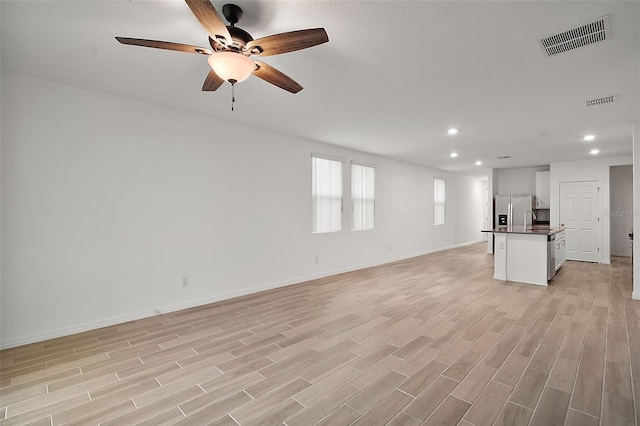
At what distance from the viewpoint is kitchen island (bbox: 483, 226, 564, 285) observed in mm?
5305

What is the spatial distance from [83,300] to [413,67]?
435 centimetres

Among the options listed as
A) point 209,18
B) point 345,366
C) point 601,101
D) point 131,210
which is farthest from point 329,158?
point 209,18

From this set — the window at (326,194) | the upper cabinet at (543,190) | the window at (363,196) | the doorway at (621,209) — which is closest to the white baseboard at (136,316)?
the window at (326,194)

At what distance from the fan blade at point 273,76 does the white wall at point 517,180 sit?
9707 millimetres

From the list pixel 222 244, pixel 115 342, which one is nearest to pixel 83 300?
pixel 115 342

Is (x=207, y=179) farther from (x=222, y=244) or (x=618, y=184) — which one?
(x=618, y=184)

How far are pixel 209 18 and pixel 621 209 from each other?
11.4 m

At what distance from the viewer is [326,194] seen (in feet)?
20.3

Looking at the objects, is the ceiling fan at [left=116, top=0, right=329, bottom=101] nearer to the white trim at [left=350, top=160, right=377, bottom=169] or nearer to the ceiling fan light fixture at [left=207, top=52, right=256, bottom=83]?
the ceiling fan light fixture at [left=207, top=52, right=256, bottom=83]

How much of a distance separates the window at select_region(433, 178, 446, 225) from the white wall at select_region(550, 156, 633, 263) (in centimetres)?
298

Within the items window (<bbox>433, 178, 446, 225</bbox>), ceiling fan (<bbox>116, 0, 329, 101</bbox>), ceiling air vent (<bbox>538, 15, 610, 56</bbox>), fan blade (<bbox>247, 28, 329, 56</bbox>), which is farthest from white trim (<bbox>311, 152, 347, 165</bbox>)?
window (<bbox>433, 178, 446, 225</bbox>)

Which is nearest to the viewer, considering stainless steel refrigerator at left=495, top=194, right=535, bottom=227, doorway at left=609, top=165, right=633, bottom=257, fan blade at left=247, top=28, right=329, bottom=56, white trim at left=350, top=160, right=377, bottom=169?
fan blade at left=247, top=28, right=329, bottom=56

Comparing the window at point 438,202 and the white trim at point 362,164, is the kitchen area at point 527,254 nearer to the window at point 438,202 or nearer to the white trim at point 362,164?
the white trim at point 362,164

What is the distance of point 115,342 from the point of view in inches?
122
